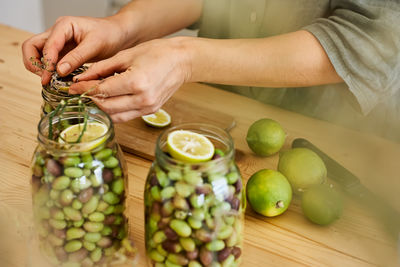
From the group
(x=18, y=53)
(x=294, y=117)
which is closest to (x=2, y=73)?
(x=18, y=53)

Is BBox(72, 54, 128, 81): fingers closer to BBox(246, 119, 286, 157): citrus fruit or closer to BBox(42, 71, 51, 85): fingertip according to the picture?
BBox(42, 71, 51, 85): fingertip

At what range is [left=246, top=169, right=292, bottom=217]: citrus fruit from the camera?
0.84 meters

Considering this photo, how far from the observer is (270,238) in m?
0.85

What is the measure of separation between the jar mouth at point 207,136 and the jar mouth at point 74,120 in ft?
0.28

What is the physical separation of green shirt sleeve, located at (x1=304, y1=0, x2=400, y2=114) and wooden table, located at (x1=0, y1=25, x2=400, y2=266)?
0.47 ft

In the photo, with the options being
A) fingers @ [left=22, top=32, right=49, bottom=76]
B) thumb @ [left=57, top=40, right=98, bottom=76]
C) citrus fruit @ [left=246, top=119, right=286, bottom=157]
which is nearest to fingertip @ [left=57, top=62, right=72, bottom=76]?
thumb @ [left=57, top=40, right=98, bottom=76]

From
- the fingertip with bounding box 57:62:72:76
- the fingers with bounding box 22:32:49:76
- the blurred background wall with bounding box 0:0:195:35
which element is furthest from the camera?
the blurred background wall with bounding box 0:0:195:35

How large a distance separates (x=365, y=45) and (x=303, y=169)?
0.32 metres

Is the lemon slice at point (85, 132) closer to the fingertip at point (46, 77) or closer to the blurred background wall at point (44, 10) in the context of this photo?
the fingertip at point (46, 77)

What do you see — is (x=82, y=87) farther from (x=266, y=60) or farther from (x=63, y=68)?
(x=266, y=60)

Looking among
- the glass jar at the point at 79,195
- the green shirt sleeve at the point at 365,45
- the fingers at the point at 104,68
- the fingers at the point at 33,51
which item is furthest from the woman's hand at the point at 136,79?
the green shirt sleeve at the point at 365,45

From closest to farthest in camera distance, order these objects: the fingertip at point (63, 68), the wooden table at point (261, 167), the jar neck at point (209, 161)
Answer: the jar neck at point (209, 161) < the wooden table at point (261, 167) < the fingertip at point (63, 68)

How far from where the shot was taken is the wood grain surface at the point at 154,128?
1.06m

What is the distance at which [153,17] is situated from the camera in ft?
4.21
